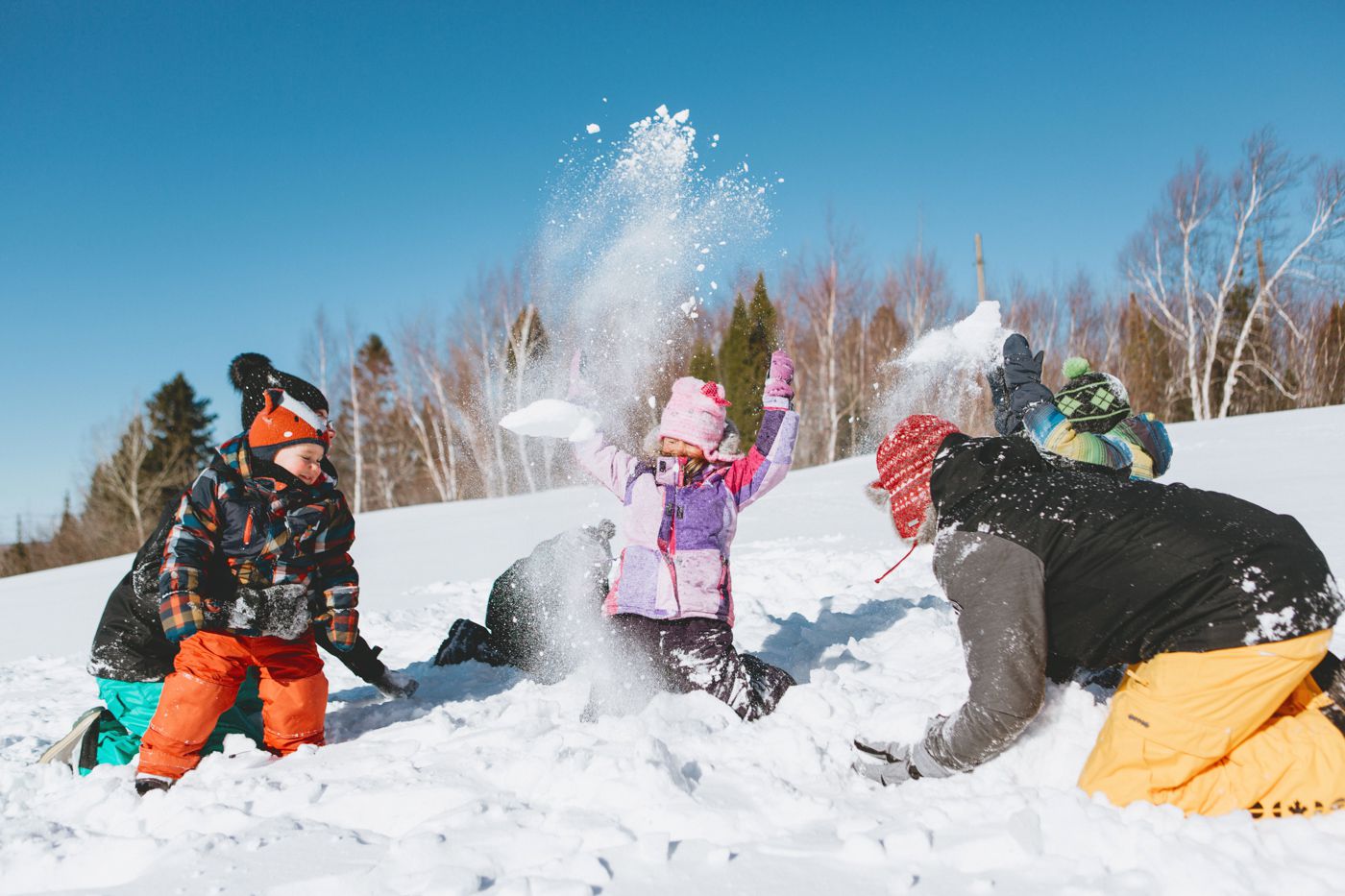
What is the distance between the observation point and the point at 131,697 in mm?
2938

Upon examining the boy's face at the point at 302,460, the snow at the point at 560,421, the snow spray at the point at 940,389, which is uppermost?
the snow spray at the point at 940,389

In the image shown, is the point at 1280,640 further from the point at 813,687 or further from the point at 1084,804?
the point at 813,687

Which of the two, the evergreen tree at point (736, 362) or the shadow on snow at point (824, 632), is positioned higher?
the evergreen tree at point (736, 362)

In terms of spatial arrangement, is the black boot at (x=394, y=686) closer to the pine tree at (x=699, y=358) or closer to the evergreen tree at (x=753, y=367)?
the pine tree at (x=699, y=358)

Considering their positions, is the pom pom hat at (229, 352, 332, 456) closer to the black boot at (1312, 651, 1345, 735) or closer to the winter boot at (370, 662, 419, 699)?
the winter boot at (370, 662, 419, 699)

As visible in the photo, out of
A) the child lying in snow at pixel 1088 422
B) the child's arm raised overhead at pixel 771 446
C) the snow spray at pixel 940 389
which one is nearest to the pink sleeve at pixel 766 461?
the child's arm raised overhead at pixel 771 446

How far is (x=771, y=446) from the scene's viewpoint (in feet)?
10.9

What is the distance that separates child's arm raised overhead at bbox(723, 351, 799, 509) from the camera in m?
3.29

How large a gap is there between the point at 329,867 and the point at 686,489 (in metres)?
1.74

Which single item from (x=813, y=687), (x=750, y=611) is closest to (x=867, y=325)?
(x=750, y=611)

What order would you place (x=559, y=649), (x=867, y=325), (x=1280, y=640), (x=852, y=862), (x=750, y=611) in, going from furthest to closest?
(x=867, y=325) < (x=750, y=611) < (x=559, y=649) < (x=1280, y=640) < (x=852, y=862)

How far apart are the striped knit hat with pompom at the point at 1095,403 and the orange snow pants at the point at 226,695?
345cm

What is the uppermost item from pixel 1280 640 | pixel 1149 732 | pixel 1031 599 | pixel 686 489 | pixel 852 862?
pixel 686 489

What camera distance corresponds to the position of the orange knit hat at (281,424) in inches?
113
